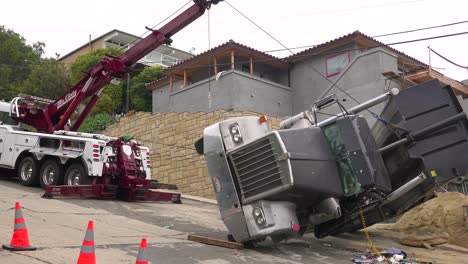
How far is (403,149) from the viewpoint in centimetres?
769

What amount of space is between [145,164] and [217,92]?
731 centimetres

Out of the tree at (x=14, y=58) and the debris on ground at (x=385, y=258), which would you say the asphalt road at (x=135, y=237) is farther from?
the tree at (x=14, y=58)

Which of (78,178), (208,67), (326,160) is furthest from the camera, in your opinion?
(208,67)

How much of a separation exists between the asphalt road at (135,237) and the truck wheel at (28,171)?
94 centimetres

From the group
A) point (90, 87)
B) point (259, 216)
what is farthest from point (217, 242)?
point (90, 87)

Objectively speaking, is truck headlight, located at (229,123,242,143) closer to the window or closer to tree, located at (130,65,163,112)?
the window

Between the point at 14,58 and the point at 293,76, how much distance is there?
27189 mm

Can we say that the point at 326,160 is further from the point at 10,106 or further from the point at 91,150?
the point at 10,106

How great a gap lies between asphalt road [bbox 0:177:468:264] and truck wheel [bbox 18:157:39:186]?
0.94 metres

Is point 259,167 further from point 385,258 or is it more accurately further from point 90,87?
point 90,87

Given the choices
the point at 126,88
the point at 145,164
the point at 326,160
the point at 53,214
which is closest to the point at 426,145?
the point at 326,160

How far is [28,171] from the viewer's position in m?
14.0

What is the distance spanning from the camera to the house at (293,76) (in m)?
17.3

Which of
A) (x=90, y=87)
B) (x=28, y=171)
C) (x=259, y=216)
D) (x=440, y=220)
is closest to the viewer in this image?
(x=259, y=216)
